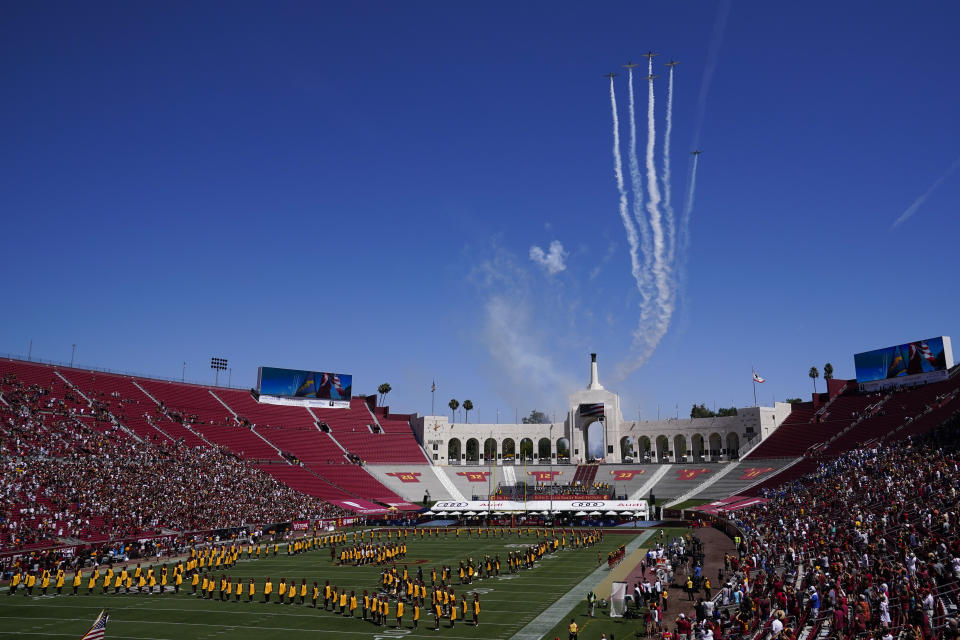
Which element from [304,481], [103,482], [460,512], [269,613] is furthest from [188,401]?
[269,613]

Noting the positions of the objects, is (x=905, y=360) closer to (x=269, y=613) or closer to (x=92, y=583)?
(x=269, y=613)

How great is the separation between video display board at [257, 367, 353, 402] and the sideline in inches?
2704

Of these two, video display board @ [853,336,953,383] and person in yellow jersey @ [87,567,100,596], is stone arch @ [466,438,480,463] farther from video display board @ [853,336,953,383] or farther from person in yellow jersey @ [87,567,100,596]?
person in yellow jersey @ [87,567,100,596]

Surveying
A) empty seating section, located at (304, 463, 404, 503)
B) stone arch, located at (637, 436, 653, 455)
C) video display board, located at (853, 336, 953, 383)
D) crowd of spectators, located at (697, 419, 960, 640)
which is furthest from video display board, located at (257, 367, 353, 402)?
video display board, located at (853, 336, 953, 383)

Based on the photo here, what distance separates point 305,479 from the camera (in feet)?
261

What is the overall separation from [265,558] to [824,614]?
39.4 metres

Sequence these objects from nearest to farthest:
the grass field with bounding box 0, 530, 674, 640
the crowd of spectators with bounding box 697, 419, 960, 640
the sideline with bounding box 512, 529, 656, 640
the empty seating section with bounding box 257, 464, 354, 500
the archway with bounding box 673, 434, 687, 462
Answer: the crowd of spectators with bounding box 697, 419, 960, 640
the sideline with bounding box 512, 529, 656, 640
the grass field with bounding box 0, 530, 674, 640
the empty seating section with bounding box 257, 464, 354, 500
the archway with bounding box 673, 434, 687, 462

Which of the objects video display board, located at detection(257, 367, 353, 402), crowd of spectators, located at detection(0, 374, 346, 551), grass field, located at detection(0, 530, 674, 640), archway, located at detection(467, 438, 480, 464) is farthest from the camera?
archway, located at detection(467, 438, 480, 464)

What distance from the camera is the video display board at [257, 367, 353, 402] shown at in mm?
99875

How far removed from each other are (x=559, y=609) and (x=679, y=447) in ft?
269

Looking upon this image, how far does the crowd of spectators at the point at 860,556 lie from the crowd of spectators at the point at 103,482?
4300 cm

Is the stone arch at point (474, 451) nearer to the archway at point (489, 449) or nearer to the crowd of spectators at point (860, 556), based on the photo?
the archway at point (489, 449)

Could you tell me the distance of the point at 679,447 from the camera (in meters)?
108

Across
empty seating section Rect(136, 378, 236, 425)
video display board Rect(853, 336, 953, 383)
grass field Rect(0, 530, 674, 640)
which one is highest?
video display board Rect(853, 336, 953, 383)
